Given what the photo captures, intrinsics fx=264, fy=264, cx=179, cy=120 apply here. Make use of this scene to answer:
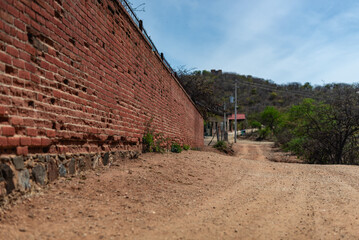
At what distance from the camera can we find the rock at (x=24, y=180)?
2.47 metres

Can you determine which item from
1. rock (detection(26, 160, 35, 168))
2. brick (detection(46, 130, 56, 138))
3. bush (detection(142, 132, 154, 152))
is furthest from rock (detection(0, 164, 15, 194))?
bush (detection(142, 132, 154, 152))

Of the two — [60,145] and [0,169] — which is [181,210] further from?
[0,169]

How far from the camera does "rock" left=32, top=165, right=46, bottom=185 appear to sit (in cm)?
267

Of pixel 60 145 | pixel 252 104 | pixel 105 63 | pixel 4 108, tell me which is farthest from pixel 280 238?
pixel 252 104

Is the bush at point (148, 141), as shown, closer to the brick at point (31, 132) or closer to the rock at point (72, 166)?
the rock at point (72, 166)

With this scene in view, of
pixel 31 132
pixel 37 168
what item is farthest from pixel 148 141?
pixel 31 132

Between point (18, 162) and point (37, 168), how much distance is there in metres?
0.30

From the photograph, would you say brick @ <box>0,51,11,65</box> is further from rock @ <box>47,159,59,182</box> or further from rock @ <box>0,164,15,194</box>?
rock @ <box>47,159,59,182</box>

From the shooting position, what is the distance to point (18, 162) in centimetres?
244

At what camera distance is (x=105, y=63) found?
4.25 m

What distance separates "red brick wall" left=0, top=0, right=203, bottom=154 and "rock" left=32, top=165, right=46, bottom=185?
0.18 metres

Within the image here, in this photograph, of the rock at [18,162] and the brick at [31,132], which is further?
the brick at [31,132]

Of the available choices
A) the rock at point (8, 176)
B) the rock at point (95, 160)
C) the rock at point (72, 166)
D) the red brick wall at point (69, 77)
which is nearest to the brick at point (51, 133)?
the red brick wall at point (69, 77)

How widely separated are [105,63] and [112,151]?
1457 millimetres
